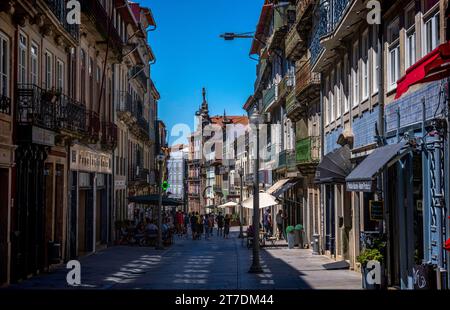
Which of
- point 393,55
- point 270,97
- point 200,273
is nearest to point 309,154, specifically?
point 200,273

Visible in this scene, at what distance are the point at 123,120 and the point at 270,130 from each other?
14927 millimetres

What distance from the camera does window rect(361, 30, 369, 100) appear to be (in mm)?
20625

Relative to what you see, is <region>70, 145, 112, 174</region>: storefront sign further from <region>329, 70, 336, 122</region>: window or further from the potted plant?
the potted plant

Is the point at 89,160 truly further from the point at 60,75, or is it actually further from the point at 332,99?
the point at 332,99

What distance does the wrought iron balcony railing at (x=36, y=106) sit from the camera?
61.2 feet

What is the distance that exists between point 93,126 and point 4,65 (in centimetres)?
1083

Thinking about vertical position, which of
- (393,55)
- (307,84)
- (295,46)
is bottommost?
(393,55)

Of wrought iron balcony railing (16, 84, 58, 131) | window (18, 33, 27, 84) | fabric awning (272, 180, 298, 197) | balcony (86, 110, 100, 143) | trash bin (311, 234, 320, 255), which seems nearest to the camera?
wrought iron balcony railing (16, 84, 58, 131)

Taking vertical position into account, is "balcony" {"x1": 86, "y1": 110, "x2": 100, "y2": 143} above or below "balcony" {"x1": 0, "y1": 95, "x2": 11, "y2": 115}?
above

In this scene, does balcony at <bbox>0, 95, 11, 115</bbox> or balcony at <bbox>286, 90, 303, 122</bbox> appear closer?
balcony at <bbox>0, 95, 11, 115</bbox>

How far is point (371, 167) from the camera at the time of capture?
629 inches

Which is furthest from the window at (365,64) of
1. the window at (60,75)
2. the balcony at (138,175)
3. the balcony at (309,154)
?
the balcony at (138,175)

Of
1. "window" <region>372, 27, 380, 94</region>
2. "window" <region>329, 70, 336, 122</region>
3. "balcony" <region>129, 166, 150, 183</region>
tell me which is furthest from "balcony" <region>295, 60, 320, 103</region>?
"balcony" <region>129, 166, 150, 183</region>

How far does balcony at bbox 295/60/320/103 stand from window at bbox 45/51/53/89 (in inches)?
450
